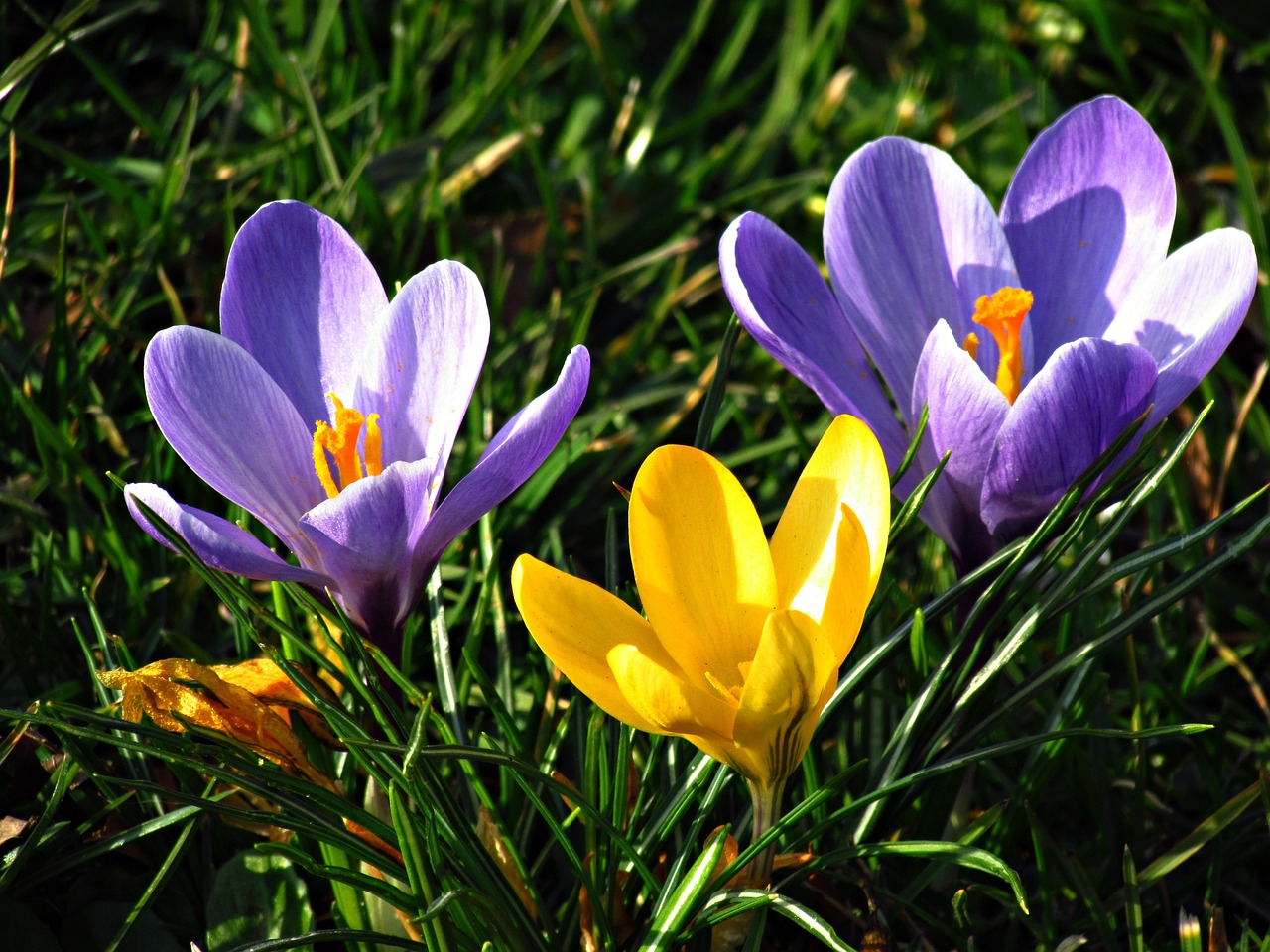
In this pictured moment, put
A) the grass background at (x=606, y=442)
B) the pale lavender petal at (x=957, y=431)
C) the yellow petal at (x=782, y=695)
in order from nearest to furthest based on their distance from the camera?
the yellow petal at (x=782, y=695)
the pale lavender petal at (x=957, y=431)
the grass background at (x=606, y=442)

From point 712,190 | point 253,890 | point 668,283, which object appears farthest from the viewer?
point 712,190

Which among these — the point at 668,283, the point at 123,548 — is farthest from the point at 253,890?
the point at 668,283

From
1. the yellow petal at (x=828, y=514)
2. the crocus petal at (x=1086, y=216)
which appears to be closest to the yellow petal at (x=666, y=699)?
the yellow petal at (x=828, y=514)

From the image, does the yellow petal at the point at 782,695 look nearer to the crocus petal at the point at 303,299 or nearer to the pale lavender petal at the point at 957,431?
the pale lavender petal at the point at 957,431

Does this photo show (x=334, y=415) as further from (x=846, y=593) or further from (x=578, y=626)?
(x=846, y=593)

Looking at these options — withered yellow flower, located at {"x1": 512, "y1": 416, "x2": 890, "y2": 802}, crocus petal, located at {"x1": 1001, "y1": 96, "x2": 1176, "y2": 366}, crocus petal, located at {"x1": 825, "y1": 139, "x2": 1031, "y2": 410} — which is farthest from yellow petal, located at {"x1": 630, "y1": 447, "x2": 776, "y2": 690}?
crocus petal, located at {"x1": 1001, "y1": 96, "x2": 1176, "y2": 366}

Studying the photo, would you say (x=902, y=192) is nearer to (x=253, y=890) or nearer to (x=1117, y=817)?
(x=1117, y=817)

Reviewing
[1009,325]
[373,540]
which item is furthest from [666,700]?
[1009,325]
